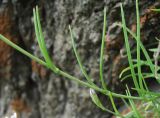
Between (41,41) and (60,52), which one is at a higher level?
(41,41)

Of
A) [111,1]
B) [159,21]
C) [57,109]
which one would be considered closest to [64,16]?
[111,1]

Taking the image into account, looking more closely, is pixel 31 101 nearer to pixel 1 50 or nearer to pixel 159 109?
pixel 1 50

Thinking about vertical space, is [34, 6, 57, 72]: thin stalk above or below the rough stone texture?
above

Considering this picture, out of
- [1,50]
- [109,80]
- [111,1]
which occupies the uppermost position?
[111,1]

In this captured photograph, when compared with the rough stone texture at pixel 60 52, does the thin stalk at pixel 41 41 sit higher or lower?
higher

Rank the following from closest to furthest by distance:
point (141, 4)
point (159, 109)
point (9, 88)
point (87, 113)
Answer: point (159, 109) → point (141, 4) → point (87, 113) → point (9, 88)

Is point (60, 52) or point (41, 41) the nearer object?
point (41, 41)

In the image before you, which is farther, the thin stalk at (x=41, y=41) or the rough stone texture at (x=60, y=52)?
the rough stone texture at (x=60, y=52)

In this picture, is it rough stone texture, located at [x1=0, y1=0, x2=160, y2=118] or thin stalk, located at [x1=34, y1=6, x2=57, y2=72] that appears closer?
thin stalk, located at [x1=34, y1=6, x2=57, y2=72]
